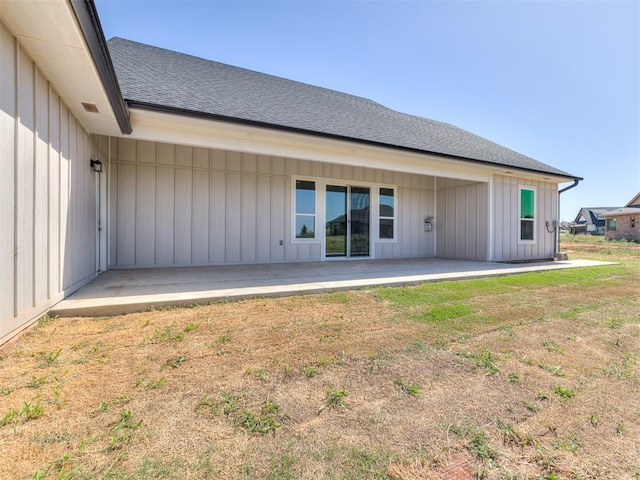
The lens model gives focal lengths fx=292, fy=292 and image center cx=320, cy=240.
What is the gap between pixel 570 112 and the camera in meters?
14.9

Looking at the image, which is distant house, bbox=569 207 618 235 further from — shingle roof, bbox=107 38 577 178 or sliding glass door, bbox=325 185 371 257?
sliding glass door, bbox=325 185 371 257

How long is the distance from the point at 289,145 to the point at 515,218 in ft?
23.7

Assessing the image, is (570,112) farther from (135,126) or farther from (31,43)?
(31,43)

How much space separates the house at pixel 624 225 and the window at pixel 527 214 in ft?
76.4

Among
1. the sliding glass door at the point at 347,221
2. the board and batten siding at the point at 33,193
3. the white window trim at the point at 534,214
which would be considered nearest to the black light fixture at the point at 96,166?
the board and batten siding at the point at 33,193

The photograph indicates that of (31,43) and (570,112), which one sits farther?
(570,112)

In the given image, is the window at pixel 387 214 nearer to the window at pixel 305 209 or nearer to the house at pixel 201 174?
the house at pixel 201 174

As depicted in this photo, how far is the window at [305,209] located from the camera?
7.70 metres

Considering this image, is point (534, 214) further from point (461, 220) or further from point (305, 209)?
Result: point (305, 209)

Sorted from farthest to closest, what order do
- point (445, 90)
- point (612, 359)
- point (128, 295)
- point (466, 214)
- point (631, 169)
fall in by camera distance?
point (631, 169) → point (445, 90) → point (466, 214) → point (128, 295) → point (612, 359)

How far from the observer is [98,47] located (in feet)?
9.14

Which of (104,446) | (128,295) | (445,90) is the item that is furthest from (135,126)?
(445,90)

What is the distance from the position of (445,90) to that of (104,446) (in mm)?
13858

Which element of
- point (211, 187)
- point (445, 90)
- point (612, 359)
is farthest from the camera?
point (445, 90)
